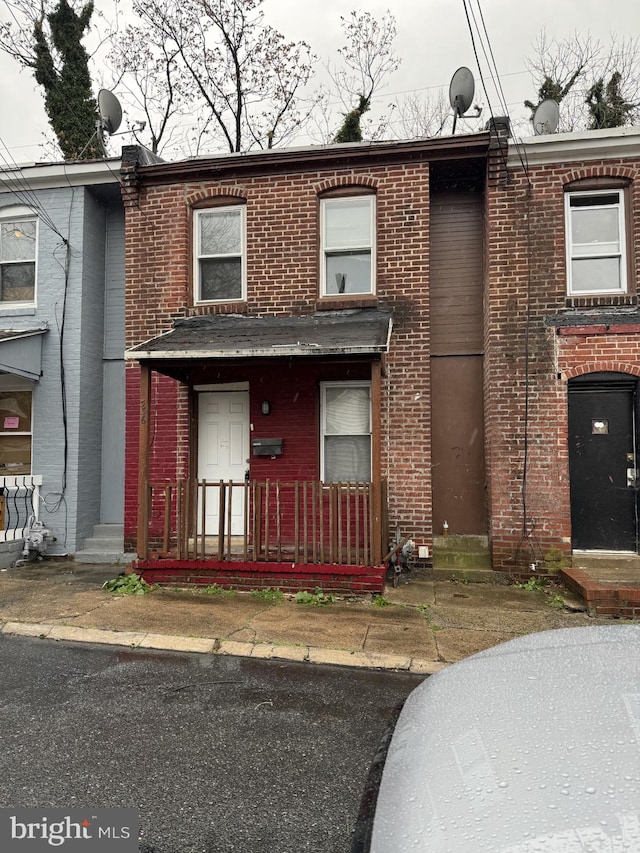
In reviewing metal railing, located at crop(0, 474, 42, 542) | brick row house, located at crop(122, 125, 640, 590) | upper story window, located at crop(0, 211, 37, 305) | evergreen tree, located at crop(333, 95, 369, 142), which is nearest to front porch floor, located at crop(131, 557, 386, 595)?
brick row house, located at crop(122, 125, 640, 590)

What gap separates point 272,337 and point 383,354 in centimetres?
151

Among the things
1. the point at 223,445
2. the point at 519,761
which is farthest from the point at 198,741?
the point at 223,445

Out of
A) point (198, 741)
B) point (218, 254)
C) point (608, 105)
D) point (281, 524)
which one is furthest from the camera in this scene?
point (608, 105)

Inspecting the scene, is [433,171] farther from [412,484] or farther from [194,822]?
[194,822]

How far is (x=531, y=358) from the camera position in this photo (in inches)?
301

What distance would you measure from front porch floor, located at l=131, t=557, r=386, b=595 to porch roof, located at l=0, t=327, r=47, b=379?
382 centimetres

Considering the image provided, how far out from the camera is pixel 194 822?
253 centimetres

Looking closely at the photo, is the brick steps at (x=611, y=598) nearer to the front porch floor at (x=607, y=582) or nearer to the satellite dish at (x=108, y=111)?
the front porch floor at (x=607, y=582)

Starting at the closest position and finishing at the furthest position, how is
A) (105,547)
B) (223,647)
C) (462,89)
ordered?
1. (223,647)
2. (462,89)
3. (105,547)

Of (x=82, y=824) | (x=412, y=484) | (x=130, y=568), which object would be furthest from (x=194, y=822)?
(x=412, y=484)

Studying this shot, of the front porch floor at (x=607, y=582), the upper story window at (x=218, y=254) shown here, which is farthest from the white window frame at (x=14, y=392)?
the front porch floor at (x=607, y=582)

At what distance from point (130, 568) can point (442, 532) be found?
170 inches

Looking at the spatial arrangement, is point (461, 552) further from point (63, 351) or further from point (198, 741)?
point (63, 351)

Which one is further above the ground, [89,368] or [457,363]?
[89,368]
